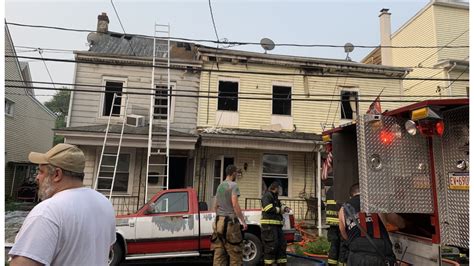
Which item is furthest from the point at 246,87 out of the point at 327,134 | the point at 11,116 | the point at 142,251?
the point at 11,116

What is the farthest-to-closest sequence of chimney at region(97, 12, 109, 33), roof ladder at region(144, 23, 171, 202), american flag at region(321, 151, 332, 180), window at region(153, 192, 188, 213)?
chimney at region(97, 12, 109, 33) → roof ladder at region(144, 23, 171, 202) → window at region(153, 192, 188, 213) → american flag at region(321, 151, 332, 180)

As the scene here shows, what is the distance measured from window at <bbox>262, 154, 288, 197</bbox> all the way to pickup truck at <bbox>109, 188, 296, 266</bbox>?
19.9ft

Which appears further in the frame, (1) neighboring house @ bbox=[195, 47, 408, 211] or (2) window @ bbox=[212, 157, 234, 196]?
(2) window @ bbox=[212, 157, 234, 196]

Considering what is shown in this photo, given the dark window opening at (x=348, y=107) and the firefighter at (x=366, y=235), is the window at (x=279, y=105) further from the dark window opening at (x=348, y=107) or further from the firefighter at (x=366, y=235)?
the firefighter at (x=366, y=235)

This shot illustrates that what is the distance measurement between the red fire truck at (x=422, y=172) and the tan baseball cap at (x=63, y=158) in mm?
2444

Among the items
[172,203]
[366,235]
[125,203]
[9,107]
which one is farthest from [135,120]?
[366,235]

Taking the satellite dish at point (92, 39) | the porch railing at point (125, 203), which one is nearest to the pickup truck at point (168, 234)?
the porch railing at point (125, 203)

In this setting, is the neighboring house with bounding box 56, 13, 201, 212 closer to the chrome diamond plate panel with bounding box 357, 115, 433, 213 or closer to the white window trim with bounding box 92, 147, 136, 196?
the white window trim with bounding box 92, 147, 136, 196

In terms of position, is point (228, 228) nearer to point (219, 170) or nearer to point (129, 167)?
point (219, 170)

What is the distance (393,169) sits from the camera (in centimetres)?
327

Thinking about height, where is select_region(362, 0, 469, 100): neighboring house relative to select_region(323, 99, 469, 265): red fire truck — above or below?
above

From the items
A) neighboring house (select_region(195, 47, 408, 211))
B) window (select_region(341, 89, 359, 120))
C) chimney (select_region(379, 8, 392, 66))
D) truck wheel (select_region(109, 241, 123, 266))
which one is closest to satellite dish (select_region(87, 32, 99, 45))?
neighboring house (select_region(195, 47, 408, 211))

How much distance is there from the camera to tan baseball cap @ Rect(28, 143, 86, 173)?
6.55 ft

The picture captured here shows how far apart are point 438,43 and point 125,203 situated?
1609cm
